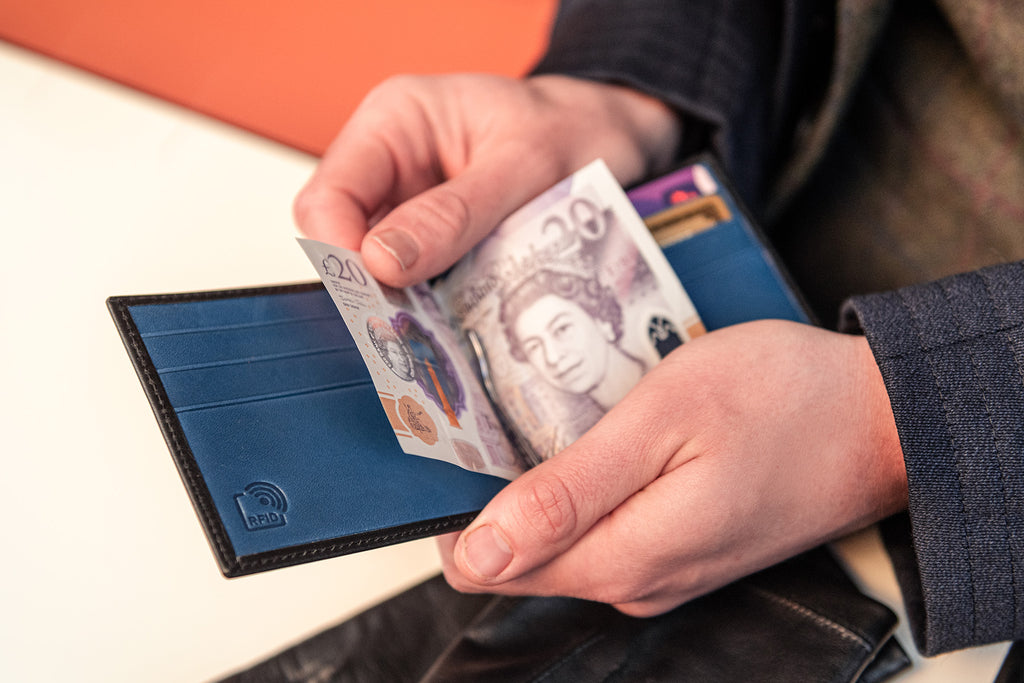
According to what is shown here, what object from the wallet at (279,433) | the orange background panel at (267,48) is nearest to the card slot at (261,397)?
the wallet at (279,433)

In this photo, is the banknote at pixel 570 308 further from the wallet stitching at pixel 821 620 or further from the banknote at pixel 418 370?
the wallet stitching at pixel 821 620

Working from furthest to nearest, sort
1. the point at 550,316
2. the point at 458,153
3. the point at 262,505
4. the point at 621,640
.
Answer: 1. the point at 458,153
2. the point at 550,316
3. the point at 621,640
4. the point at 262,505

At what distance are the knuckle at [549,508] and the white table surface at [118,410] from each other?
0.90 feet

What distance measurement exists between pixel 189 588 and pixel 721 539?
530 mm

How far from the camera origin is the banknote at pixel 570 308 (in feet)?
2.36

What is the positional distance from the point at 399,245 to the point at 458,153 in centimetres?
28

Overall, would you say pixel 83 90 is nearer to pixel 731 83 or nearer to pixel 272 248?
pixel 272 248

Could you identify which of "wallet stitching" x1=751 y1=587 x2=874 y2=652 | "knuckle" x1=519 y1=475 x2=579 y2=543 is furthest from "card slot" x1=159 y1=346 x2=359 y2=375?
"wallet stitching" x1=751 y1=587 x2=874 y2=652

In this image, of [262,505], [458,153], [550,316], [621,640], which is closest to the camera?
[262,505]

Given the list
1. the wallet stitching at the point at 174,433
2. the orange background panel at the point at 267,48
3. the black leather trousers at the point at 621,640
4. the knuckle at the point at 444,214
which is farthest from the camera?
the orange background panel at the point at 267,48

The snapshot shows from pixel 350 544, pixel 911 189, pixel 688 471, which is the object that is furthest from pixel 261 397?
pixel 911 189

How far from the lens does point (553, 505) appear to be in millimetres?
542

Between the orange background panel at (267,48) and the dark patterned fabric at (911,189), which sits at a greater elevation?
the orange background panel at (267,48)

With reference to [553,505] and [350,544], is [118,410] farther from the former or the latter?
[553,505]
